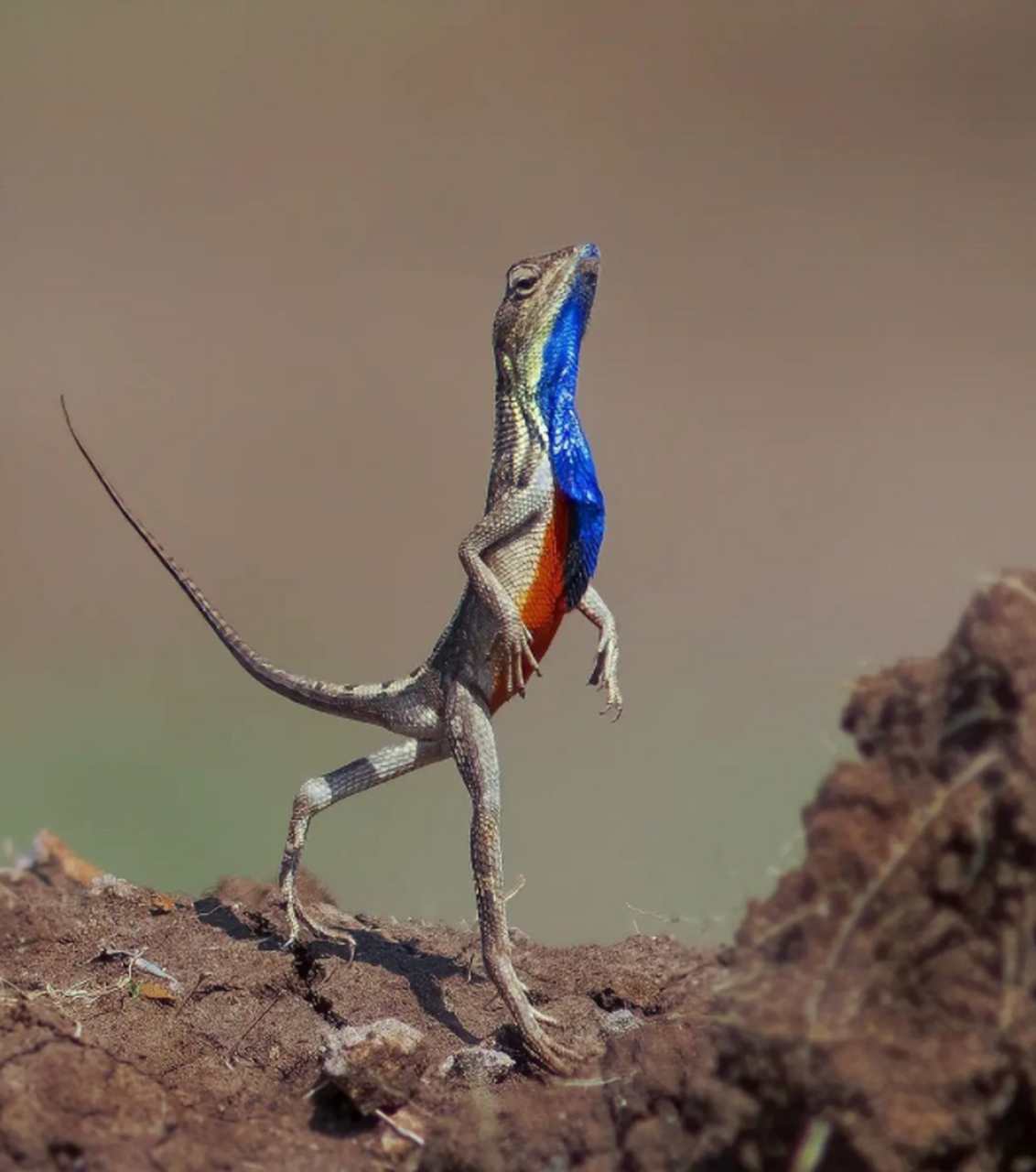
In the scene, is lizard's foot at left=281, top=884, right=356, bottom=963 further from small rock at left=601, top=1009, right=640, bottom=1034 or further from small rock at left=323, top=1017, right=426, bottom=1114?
small rock at left=323, top=1017, right=426, bottom=1114

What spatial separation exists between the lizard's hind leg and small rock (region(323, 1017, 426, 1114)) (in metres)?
1.58

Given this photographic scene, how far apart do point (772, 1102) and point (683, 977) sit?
2.37 m

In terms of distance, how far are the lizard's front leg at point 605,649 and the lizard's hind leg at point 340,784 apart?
750mm

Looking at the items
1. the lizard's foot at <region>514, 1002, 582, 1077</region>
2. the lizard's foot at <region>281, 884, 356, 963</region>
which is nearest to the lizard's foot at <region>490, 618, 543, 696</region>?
the lizard's foot at <region>514, 1002, 582, 1077</region>

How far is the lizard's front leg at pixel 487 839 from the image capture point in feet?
15.6

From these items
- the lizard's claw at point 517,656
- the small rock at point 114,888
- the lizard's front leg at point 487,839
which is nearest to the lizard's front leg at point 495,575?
the lizard's claw at point 517,656

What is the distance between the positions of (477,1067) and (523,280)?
2.92m

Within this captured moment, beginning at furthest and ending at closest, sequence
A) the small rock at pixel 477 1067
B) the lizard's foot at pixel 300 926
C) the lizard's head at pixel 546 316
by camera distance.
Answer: the lizard's foot at pixel 300 926
the lizard's head at pixel 546 316
the small rock at pixel 477 1067

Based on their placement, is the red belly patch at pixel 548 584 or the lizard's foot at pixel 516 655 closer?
the lizard's foot at pixel 516 655

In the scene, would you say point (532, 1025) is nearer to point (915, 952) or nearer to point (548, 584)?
point (548, 584)

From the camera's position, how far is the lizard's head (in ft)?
17.2

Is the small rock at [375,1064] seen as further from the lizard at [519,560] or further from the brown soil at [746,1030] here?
the lizard at [519,560]

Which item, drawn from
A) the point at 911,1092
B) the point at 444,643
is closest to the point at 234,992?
the point at 444,643

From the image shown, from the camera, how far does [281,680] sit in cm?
621
